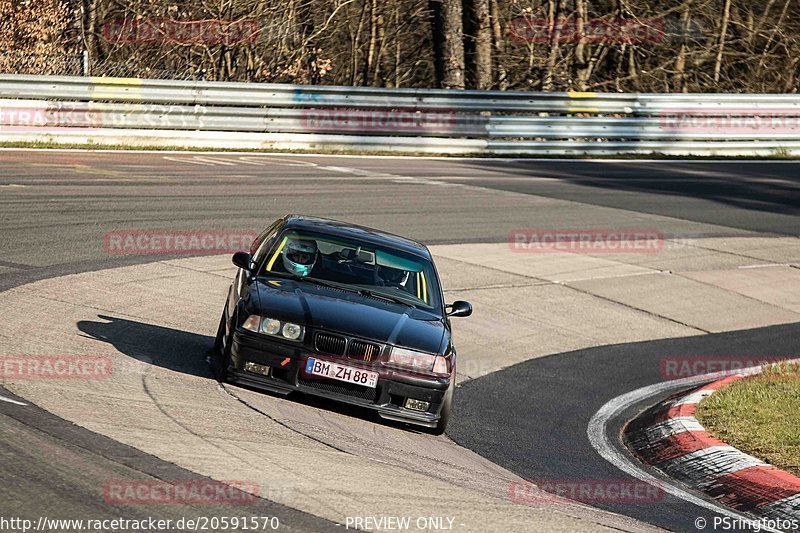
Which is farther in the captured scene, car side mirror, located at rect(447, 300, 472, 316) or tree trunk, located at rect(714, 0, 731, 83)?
tree trunk, located at rect(714, 0, 731, 83)

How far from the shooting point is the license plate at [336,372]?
7.96 metres

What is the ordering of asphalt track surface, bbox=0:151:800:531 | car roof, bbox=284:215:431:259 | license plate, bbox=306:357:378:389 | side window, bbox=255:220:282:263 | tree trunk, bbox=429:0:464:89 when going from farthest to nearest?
tree trunk, bbox=429:0:464:89 → car roof, bbox=284:215:431:259 → side window, bbox=255:220:282:263 → license plate, bbox=306:357:378:389 → asphalt track surface, bbox=0:151:800:531

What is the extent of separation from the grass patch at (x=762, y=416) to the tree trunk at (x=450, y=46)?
19.8m

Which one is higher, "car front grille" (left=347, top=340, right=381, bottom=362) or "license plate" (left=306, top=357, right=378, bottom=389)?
"car front grille" (left=347, top=340, right=381, bottom=362)

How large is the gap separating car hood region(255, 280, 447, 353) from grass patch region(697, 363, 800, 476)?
2.38 m

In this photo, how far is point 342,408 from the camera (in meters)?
8.54

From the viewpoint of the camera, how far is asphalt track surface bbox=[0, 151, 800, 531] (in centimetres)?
641

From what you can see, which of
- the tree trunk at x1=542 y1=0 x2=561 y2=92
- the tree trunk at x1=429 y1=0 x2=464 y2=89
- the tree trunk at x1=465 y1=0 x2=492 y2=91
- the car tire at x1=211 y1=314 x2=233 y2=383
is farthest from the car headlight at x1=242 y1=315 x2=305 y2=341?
the tree trunk at x1=542 y1=0 x2=561 y2=92

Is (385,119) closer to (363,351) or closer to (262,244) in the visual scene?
(262,244)

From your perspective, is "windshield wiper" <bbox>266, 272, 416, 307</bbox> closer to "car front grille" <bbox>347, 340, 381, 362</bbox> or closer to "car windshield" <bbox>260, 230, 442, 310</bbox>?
"car windshield" <bbox>260, 230, 442, 310</bbox>

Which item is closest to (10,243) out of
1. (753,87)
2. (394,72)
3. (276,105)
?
(276,105)

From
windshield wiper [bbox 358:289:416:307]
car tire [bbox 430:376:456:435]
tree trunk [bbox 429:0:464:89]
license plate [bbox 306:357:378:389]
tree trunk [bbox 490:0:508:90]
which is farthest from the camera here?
tree trunk [bbox 490:0:508:90]

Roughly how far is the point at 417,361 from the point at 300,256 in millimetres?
1597

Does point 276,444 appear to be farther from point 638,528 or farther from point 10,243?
point 10,243
